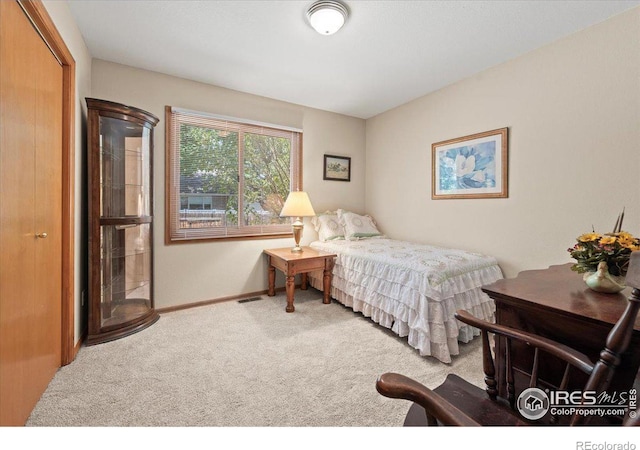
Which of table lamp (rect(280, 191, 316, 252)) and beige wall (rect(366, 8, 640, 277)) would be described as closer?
beige wall (rect(366, 8, 640, 277))

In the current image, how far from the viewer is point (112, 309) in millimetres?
2395

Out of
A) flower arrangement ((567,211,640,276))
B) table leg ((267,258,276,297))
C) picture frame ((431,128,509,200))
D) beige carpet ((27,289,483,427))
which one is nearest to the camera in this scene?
flower arrangement ((567,211,640,276))

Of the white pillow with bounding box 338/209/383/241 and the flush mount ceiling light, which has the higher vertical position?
the flush mount ceiling light

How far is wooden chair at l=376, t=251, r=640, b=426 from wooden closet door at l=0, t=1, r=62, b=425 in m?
1.70

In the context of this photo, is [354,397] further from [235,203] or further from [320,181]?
[320,181]

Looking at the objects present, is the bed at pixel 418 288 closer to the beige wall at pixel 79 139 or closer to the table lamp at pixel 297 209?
the table lamp at pixel 297 209

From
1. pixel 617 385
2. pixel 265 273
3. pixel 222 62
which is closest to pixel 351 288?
pixel 265 273

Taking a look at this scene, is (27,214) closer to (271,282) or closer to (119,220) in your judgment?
(119,220)

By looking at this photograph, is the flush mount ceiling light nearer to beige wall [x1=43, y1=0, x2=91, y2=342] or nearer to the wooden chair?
beige wall [x1=43, y1=0, x2=91, y2=342]

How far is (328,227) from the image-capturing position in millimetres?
3705

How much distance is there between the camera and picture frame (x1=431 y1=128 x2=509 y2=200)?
2.62m

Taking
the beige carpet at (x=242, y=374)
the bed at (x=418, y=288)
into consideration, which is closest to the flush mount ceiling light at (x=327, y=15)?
the bed at (x=418, y=288)

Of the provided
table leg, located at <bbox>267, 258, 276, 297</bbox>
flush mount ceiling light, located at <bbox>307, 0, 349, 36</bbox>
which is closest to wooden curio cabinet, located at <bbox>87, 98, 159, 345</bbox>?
table leg, located at <bbox>267, 258, 276, 297</bbox>
